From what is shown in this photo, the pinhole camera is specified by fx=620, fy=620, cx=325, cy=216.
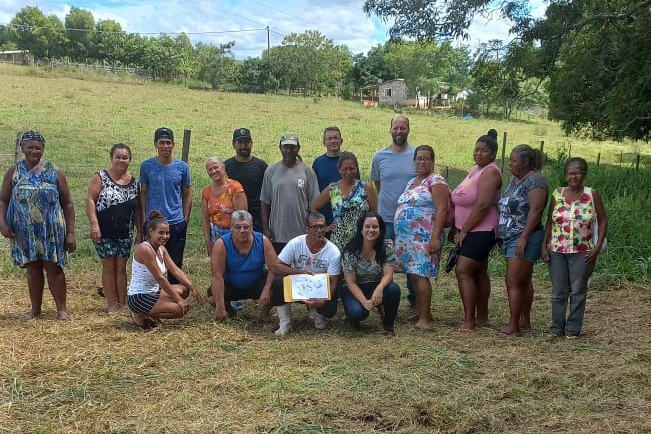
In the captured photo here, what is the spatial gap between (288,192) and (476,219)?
1.55 meters

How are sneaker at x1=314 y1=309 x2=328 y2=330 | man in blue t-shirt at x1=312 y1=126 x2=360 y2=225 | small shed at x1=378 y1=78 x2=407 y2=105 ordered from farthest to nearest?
small shed at x1=378 y1=78 x2=407 y2=105 → man in blue t-shirt at x1=312 y1=126 x2=360 y2=225 → sneaker at x1=314 y1=309 x2=328 y2=330

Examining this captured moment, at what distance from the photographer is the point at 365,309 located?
4.79 meters

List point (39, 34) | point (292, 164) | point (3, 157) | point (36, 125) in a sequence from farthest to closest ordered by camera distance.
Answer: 1. point (39, 34)
2. point (36, 125)
3. point (3, 157)
4. point (292, 164)

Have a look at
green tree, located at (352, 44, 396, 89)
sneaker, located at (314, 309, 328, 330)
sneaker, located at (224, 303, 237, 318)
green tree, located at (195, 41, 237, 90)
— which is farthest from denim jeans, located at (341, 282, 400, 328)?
green tree, located at (352, 44, 396, 89)

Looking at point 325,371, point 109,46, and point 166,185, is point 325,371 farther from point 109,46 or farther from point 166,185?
point 109,46

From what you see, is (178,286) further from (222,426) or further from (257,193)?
(222,426)

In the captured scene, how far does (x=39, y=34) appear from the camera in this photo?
222 ft

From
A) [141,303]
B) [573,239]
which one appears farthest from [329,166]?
[573,239]

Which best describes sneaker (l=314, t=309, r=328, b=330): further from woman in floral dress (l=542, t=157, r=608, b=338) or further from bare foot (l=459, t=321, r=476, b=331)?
woman in floral dress (l=542, t=157, r=608, b=338)

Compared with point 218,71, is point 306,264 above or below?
below

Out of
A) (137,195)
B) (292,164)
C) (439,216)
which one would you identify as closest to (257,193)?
(292,164)

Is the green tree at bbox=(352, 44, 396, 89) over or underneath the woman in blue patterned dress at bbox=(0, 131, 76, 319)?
over

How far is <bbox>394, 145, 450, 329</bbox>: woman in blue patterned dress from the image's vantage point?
4832mm

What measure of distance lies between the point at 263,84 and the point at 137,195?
1807 inches
